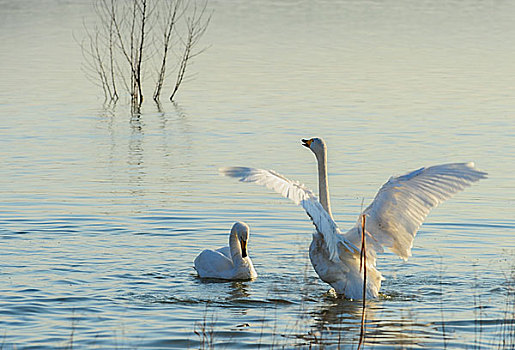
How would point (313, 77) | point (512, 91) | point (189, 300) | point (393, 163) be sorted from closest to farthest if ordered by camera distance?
point (189, 300), point (393, 163), point (512, 91), point (313, 77)

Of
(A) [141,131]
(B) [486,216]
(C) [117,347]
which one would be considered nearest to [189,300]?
(C) [117,347]

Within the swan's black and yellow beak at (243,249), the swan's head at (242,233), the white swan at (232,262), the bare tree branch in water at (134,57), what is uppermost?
the swan's head at (242,233)

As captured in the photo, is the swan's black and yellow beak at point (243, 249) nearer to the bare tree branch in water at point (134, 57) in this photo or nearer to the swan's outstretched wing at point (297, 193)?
the swan's outstretched wing at point (297, 193)

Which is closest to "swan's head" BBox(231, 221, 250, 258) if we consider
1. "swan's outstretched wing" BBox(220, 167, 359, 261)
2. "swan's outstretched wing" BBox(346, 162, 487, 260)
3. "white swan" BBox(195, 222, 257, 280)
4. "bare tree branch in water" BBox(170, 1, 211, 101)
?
"white swan" BBox(195, 222, 257, 280)

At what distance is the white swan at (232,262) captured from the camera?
36.3 ft

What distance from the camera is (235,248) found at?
11320 millimetres

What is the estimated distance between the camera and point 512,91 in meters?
26.3

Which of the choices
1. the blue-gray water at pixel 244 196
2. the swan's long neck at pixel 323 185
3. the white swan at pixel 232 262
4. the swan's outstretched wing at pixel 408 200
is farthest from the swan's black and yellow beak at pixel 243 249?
the swan's outstretched wing at pixel 408 200

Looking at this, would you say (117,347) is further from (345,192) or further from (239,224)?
(345,192)

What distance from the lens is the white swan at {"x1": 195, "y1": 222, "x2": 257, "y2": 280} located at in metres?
11.1

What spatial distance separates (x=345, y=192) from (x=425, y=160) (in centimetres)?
276

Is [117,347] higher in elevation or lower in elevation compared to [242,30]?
higher

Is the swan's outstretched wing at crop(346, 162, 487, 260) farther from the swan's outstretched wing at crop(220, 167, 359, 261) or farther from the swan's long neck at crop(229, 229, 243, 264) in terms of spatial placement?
the swan's long neck at crop(229, 229, 243, 264)

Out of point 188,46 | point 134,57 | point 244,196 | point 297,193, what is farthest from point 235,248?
point 134,57
